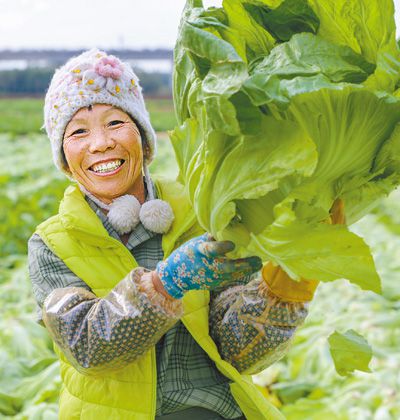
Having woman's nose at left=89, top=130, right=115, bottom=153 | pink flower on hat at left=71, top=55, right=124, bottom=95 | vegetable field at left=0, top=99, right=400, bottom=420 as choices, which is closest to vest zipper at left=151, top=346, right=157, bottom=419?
woman's nose at left=89, top=130, right=115, bottom=153

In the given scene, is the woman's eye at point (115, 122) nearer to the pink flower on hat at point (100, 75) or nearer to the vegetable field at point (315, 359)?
the pink flower on hat at point (100, 75)

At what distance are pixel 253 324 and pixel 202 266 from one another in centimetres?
36

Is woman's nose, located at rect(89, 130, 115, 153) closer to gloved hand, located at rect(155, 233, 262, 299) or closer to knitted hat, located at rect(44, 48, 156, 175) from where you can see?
knitted hat, located at rect(44, 48, 156, 175)

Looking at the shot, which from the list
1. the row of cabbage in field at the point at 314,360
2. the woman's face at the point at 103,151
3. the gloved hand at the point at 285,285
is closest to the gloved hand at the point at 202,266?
the gloved hand at the point at 285,285

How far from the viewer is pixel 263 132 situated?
143 cm

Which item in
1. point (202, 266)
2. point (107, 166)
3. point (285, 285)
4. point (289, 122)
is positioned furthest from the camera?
point (107, 166)

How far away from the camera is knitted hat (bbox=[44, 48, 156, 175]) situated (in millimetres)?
2037

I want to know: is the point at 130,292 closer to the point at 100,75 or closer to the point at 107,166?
the point at 107,166

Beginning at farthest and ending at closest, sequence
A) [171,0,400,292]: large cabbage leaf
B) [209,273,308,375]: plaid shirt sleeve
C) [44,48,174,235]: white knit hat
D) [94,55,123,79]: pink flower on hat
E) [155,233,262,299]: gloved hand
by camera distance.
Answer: [94,55,123,79]: pink flower on hat
[44,48,174,235]: white knit hat
[209,273,308,375]: plaid shirt sleeve
[155,233,262,299]: gloved hand
[171,0,400,292]: large cabbage leaf

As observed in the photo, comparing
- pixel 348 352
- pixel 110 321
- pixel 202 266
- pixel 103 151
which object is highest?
pixel 103 151

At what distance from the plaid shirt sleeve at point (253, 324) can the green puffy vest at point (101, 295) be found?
0.05m

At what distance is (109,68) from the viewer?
6.92 feet

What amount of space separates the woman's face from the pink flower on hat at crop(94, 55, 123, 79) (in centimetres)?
12

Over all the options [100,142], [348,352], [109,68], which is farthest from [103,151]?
[348,352]
